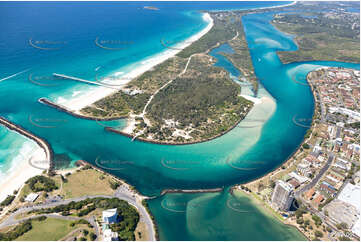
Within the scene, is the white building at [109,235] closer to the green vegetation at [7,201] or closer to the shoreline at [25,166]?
the green vegetation at [7,201]

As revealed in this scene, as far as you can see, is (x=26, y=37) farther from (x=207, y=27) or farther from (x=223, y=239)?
(x=223, y=239)

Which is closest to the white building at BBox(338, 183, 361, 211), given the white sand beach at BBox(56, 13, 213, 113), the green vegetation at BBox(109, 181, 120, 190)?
the green vegetation at BBox(109, 181, 120, 190)

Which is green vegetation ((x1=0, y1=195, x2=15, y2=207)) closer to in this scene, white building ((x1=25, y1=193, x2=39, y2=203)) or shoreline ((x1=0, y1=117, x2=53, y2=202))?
shoreline ((x1=0, y1=117, x2=53, y2=202))

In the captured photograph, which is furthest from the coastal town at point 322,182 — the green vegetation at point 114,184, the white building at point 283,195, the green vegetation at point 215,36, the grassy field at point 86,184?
the green vegetation at point 215,36

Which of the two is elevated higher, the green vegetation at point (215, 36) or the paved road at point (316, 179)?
the green vegetation at point (215, 36)

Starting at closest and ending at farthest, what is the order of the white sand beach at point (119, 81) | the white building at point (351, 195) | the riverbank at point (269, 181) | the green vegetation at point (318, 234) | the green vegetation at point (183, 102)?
1. the green vegetation at point (318, 234)
2. the riverbank at point (269, 181)
3. the white building at point (351, 195)
4. the green vegetation at point (183, 102)
5. the white sand beach at point (119, 81)

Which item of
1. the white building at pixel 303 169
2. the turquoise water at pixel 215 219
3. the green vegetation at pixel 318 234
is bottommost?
the turquoise water at pixel 215 219

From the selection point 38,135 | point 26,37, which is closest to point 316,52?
point 38,135

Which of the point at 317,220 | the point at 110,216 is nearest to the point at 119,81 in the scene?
the point at 110,216
